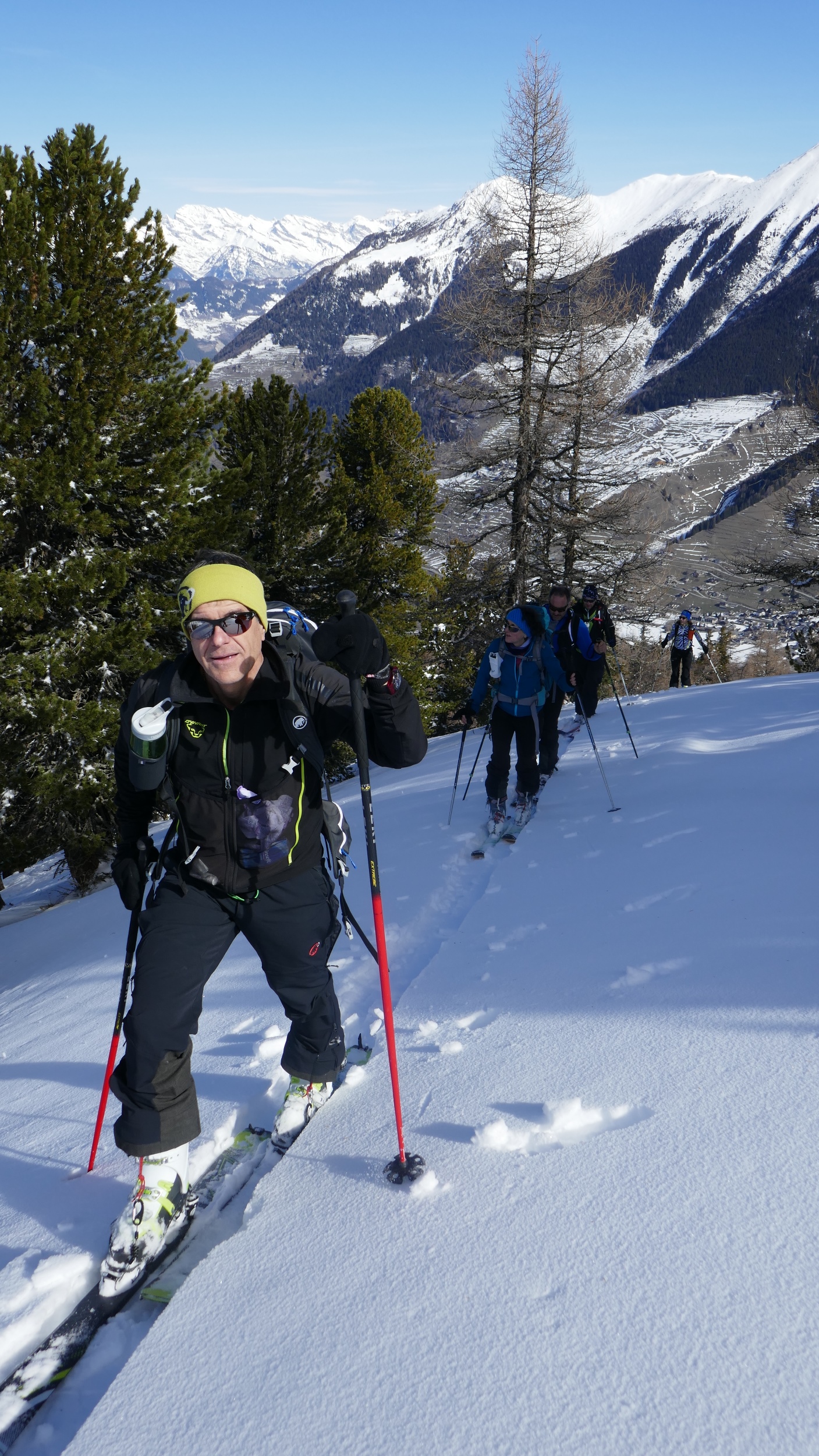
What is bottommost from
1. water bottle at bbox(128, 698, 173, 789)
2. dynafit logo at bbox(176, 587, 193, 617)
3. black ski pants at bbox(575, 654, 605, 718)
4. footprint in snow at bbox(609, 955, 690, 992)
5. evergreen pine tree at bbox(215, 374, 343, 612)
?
footprint in snow at bbox(609, 955, 690, 992)

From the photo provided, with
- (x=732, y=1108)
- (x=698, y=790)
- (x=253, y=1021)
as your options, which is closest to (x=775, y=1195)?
(x=732, y=1108)

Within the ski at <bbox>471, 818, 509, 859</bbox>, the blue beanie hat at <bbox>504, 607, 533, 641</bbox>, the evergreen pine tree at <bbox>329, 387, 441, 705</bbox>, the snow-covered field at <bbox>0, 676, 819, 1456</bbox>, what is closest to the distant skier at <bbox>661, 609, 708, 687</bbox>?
the evergreen pine tree at <bbox>329, 387, 441, 705</bbox>

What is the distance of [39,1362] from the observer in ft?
7.33

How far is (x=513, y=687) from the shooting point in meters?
6.95

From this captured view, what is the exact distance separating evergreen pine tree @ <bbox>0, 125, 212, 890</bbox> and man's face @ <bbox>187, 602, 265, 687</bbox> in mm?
8836

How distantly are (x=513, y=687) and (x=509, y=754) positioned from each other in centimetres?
66

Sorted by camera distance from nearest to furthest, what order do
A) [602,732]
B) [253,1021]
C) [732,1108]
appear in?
[732,1108] → [253,1021] → [602,732]

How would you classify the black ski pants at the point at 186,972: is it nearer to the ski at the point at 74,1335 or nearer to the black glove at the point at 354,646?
the ski at the point at 74,1335

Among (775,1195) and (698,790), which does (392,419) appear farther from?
(775,1195)

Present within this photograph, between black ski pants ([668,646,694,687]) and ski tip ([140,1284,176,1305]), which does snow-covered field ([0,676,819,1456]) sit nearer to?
ski tip ([140,1284,176,1305])

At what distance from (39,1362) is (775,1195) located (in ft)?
7.24

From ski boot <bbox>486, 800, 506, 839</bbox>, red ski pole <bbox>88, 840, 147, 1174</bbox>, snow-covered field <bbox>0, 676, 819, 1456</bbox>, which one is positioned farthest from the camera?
ski boot <bbox>486, 800, 506, 839</bbox>

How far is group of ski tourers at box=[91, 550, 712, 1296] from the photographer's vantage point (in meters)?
2.52

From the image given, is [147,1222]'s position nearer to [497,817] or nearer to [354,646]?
[354,646]
